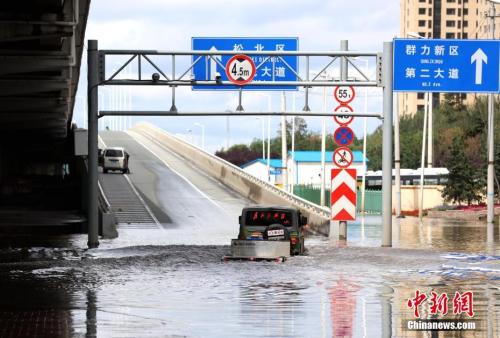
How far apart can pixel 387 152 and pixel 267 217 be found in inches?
269

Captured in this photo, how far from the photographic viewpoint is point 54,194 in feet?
→ 216

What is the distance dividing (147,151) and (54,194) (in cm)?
3730

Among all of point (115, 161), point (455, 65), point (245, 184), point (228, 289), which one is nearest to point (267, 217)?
point (228, 289)

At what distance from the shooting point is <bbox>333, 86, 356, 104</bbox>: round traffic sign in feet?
123

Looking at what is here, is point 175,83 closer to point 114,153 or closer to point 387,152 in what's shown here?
point 387,152

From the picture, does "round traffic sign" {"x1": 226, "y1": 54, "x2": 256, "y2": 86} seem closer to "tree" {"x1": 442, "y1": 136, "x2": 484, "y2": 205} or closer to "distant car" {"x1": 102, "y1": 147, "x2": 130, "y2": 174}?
"distant car" {"x1": 102, "y1": 147, "x2": 130, "y2": 174}

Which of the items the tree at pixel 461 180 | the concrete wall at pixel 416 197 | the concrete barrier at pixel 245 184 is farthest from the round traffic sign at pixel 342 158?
the concrete wall at pixel 416 197

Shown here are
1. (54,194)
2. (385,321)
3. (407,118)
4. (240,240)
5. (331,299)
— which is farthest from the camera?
(407,118)

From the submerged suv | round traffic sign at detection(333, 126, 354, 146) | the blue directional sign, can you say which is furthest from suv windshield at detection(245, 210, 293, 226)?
the blue directional sign

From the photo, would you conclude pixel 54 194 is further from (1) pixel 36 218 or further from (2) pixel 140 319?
(2) pixel 140 319

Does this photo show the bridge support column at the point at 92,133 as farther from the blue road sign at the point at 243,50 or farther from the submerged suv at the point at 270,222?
the blue road sign at the point at 243,50

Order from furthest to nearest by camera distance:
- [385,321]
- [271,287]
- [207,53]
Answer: [207,53], [271,287], [385,321]

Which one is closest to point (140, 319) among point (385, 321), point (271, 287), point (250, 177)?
point (385, 321)

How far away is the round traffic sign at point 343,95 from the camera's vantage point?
123ft
